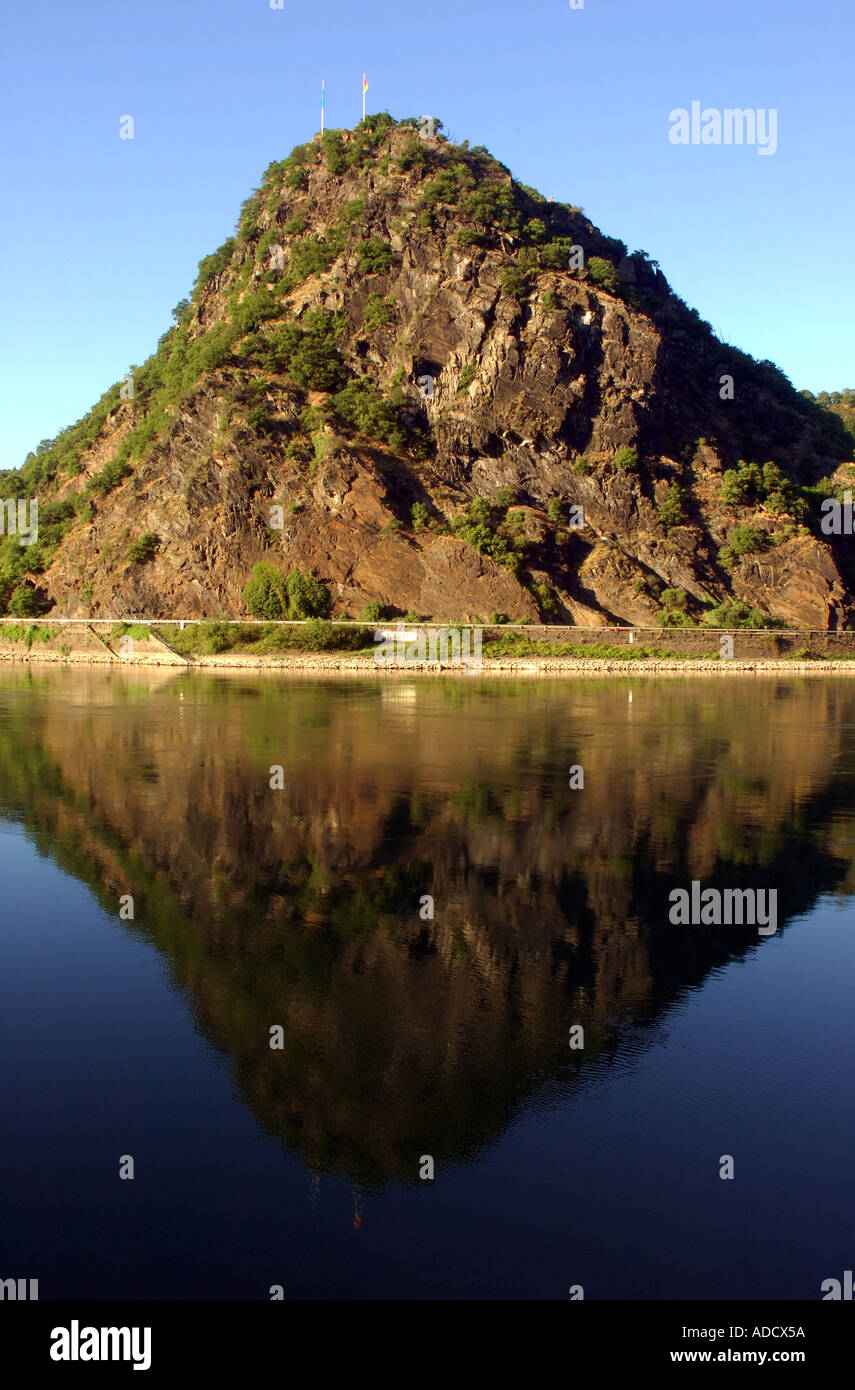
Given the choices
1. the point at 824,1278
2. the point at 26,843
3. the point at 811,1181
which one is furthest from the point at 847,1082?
the point at 26,843

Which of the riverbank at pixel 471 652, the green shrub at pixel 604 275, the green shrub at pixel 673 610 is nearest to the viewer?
the riverbank at pixel 471 652

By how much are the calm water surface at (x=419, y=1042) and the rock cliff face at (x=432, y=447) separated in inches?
2899

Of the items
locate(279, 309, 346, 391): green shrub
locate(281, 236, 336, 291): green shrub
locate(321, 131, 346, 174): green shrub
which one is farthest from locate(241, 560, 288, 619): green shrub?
locate(321, 131, 346, 174): green shrub

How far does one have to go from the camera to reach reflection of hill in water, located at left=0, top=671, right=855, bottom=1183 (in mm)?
12422

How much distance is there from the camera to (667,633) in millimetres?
95625

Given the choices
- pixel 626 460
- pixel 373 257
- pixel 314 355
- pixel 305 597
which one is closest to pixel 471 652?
pixel 305 597

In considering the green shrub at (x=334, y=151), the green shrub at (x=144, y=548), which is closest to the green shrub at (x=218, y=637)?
the green shrub at (x=144, y=548)

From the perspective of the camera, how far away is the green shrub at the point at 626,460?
111m

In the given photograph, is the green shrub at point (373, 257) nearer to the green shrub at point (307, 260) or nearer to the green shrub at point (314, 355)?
the green shrub at point (307, 260)

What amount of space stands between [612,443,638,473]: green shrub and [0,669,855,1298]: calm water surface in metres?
85.7

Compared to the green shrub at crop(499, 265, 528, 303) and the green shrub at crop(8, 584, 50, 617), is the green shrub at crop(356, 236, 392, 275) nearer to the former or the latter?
the green shrub at crop(499, 265, 528, 303)

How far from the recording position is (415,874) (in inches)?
816

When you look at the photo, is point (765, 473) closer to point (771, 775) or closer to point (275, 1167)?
point (771, 775)

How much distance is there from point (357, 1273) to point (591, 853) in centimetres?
1423
